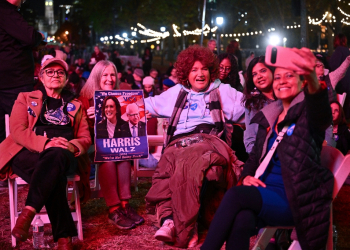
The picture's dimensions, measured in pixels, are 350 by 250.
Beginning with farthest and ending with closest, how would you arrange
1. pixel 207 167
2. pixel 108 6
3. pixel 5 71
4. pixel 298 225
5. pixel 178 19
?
pixel 108 6, pixel 178 19, pixel 5 71, pixel 207 167, pixel 298 225

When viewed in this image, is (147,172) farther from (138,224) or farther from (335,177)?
(335,177)

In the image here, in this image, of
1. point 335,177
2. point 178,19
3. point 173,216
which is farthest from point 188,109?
point 178,19

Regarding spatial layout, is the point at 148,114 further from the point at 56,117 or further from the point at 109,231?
the point at 109,231

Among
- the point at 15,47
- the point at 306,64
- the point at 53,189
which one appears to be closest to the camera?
the point at 306,64

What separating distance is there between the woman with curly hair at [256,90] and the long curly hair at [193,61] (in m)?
0.52

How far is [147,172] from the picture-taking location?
5.99 meters

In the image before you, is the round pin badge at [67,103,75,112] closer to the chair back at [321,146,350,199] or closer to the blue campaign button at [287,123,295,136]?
the blue campaign button at [287,123,295,136]

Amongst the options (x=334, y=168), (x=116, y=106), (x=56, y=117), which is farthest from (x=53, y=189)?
(x=334, y=168)

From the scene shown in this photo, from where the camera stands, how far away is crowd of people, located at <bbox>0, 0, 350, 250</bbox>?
3.04m

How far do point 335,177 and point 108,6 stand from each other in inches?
1799

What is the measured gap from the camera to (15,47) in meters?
5.62

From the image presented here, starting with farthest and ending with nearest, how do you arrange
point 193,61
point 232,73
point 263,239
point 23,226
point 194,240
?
point 232,73 < point 193,61 < point 194,240 < point 23,226 < point 263,239

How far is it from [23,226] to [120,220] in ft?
3.90

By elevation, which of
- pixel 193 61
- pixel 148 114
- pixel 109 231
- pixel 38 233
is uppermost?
pixel 193 61
